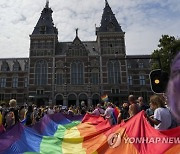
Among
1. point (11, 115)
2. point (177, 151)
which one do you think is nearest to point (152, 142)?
point (177, 151)

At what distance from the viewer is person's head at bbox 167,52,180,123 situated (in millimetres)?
1208

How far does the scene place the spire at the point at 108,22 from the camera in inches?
1980

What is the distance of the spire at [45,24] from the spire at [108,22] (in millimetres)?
11142

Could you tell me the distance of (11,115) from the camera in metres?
7.75

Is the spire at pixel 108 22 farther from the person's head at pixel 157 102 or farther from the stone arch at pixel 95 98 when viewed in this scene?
the person's head at pixel 157 102

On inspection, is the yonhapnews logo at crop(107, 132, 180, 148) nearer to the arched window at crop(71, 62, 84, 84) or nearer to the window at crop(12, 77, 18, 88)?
the arched window at crop(71, 62, 84, 84)

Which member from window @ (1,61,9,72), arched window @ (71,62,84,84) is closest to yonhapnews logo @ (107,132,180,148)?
arched window @ (71,62,84,84)

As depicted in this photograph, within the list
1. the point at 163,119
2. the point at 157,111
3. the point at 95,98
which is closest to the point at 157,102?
the point at 157,111

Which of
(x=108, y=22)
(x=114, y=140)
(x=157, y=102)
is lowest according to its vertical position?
(x=114, y=140)

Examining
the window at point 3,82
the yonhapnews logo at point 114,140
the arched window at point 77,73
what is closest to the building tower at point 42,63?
the arched window at point 77,73

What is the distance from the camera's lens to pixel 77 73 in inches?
1852

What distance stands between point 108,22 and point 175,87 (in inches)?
2028

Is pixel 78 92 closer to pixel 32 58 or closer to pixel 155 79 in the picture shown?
pixel 32 58

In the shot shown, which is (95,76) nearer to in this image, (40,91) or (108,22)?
(40,91)
